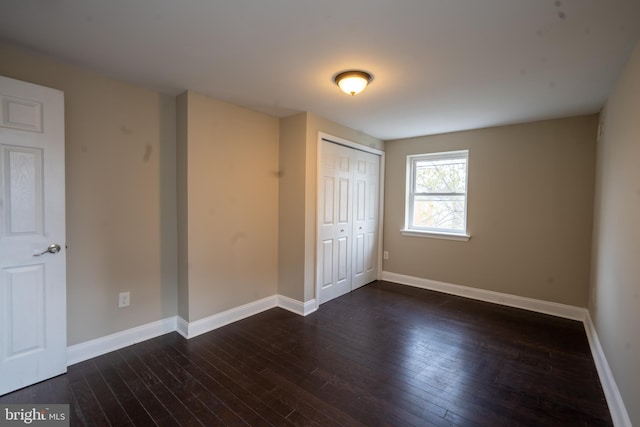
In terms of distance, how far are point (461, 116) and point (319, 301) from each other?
274 centimetres

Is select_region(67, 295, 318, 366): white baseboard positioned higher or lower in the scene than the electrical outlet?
lower

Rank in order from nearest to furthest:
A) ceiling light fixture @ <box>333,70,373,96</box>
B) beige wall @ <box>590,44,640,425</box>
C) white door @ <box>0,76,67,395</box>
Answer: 1. beige wall @ <box>590,44,640,425</box>
2. white door @ <box>0,76,67,395</box>
3. ceiling light fixture @ <box>333,70,373,96</box>

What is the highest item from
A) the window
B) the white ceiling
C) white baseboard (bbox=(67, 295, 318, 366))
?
the white ceiling

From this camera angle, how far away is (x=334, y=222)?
150 inches

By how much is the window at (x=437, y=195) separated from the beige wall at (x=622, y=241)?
1515 millimetres

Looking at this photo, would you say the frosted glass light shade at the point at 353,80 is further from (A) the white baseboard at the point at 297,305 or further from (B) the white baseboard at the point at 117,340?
(B) the white baseboard at the point at 117,340

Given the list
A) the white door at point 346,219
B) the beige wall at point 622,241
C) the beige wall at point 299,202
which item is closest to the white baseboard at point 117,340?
the beige wall at point 299,202

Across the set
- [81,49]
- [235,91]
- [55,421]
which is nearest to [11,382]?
[55,421]

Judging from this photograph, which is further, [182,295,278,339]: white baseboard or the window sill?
the window sill

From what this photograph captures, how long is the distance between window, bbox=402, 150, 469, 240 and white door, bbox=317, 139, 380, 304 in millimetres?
554

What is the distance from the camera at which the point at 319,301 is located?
3.61m

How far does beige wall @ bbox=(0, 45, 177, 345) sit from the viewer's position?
226 cm

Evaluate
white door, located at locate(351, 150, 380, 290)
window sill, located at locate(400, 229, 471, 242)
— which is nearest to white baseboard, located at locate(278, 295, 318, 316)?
white door, located at locate(351, 150, 380, 290)

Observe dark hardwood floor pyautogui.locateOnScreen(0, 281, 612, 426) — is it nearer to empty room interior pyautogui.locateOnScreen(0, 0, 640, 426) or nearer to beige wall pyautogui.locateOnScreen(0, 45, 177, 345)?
empty room interior pyautogui.locateOnScreen(0, 0, 640, 426)
